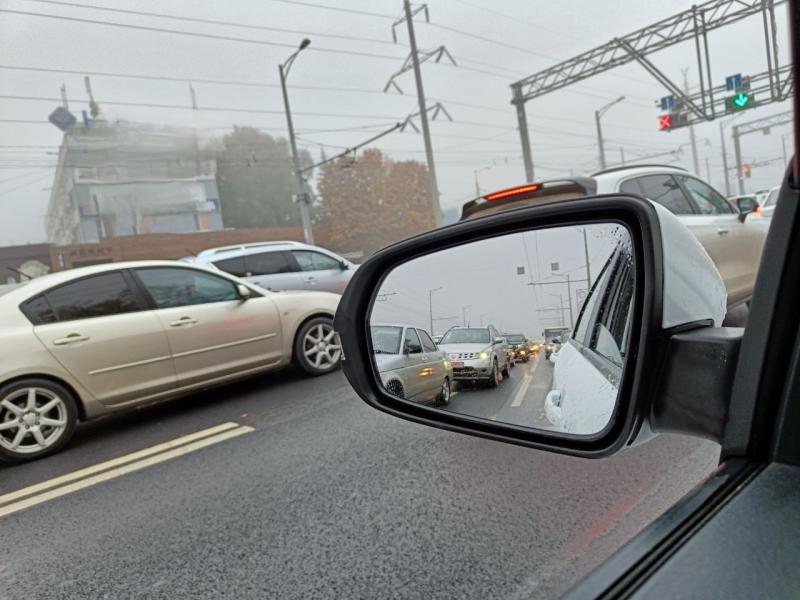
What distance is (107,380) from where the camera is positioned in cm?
475

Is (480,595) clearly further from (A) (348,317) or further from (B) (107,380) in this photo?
(B) (107,380)

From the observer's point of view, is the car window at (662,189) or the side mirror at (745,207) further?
the side mirror at (745,207)

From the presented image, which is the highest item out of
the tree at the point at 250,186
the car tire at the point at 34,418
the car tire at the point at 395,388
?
the tree at the point at 250,186

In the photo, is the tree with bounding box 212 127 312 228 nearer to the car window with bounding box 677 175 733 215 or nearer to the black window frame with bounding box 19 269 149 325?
the black window frame with bounding box 19 269 149 325

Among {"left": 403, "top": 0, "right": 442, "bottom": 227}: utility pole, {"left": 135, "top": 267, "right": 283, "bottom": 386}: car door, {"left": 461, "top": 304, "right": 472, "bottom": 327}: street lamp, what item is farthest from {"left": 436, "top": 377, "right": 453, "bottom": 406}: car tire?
{"left": 403, "top": 0, "right": 442, "bottom": 227}: utility pole

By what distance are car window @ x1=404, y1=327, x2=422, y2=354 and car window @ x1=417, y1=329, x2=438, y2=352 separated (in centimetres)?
2

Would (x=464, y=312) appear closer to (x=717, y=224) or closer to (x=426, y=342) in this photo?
(x=426, y=342)

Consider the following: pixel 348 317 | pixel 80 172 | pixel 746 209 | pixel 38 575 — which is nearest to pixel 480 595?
pixel 348 317

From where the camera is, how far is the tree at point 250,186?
66.1 m

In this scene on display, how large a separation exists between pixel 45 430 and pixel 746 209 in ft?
20.9

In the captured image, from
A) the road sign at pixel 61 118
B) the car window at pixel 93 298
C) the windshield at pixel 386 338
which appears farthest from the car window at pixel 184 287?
the road sign at pixel 61 118

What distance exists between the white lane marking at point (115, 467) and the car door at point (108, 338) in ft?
2.76

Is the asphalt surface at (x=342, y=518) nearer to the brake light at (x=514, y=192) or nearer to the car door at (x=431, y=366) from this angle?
the car door at (x=431, y=366)

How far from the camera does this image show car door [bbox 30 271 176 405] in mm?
4598
